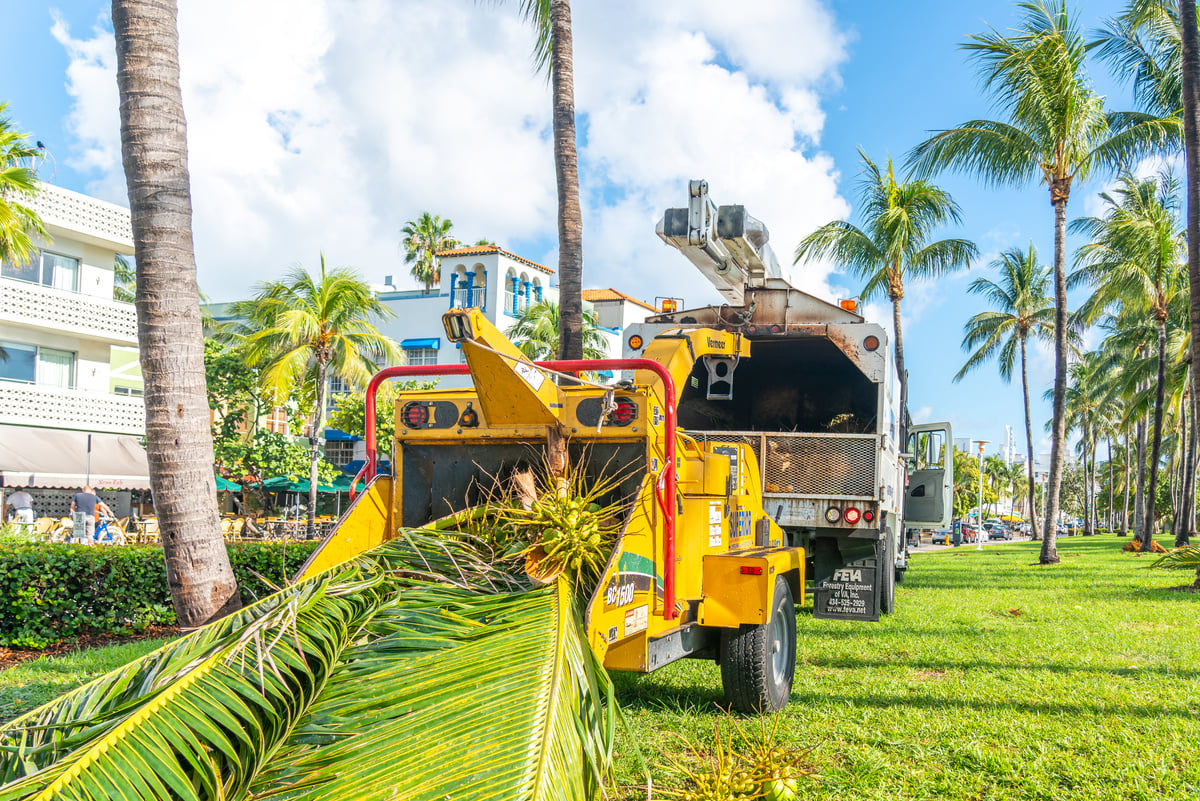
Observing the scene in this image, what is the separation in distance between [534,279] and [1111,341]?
26011 mm

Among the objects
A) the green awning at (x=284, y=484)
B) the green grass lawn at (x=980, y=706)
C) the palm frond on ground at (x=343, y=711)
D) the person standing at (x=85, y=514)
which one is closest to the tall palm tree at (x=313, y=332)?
the green awning at (x=284, y=484)

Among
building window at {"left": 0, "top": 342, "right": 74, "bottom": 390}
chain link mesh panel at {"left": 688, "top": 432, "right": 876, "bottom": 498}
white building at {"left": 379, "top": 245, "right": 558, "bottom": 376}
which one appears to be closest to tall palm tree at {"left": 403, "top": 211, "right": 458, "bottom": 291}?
white building at {"left": 379, "top": 245, "right": 558, "bottom": 376}

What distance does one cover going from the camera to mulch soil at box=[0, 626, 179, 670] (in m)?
8.40

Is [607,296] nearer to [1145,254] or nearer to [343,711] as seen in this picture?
[1145,254]

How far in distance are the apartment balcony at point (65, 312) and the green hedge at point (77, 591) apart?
16.1 m

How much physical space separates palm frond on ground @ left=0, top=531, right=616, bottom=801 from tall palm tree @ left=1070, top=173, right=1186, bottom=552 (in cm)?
2342

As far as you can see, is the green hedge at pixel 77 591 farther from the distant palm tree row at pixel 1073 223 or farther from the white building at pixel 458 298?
the white building at pixel 458 298

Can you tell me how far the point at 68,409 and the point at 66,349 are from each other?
7.80 feet

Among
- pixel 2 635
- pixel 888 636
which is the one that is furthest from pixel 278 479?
pixel 888 636

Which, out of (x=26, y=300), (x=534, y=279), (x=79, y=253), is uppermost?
(x=534, y=279)

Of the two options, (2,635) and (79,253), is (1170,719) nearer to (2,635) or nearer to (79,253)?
(2,635)

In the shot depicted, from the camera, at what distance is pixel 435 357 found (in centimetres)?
4309

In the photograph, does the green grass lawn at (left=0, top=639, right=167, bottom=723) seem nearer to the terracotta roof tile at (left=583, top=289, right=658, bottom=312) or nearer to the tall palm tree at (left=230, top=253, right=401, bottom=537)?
the tall palm tree at (left=230, top=253, right=401, bottom=537)

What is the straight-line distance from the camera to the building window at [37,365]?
1005 inches
